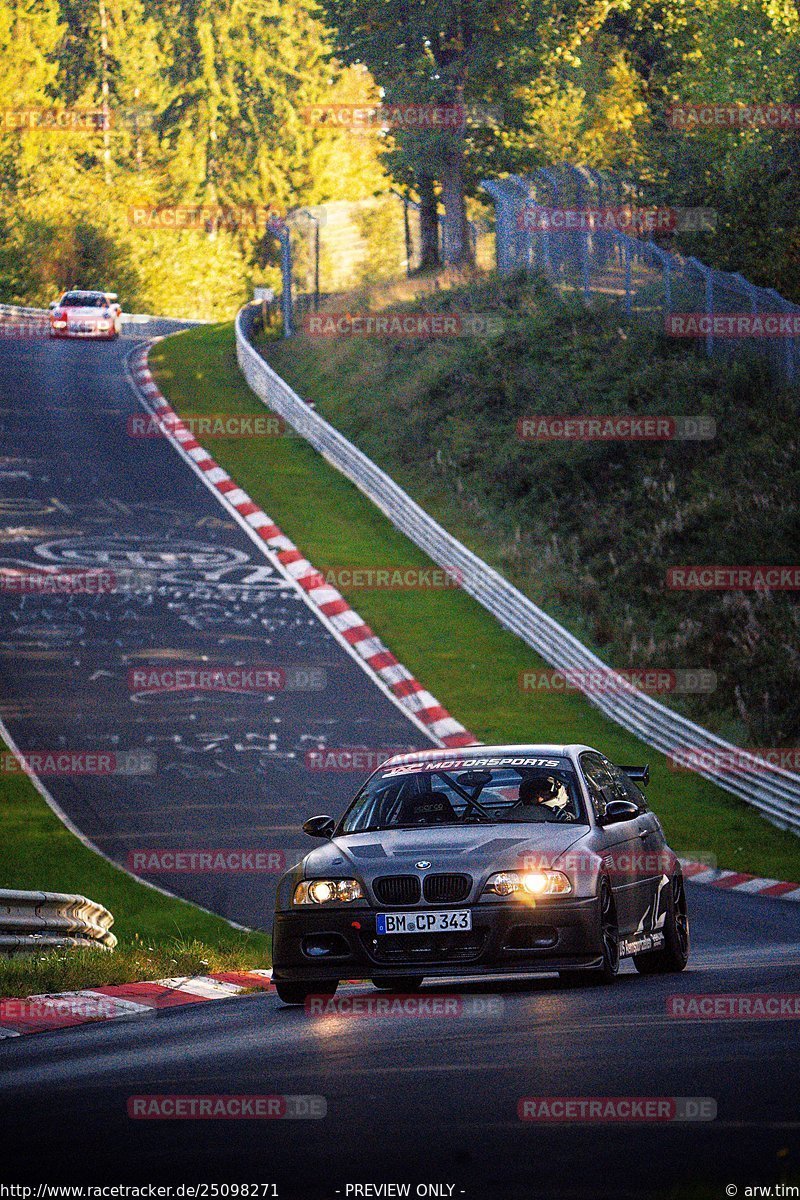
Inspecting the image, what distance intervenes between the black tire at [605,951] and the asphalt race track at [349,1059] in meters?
0.17

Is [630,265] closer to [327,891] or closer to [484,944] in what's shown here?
[327,891]

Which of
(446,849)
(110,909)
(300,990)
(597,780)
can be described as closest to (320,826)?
(300,990)

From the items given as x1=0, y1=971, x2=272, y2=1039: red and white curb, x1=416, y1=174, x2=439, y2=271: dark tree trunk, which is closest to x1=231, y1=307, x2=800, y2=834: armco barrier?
x1=0, y1=971, x2=272, y2=1039: red and white curb

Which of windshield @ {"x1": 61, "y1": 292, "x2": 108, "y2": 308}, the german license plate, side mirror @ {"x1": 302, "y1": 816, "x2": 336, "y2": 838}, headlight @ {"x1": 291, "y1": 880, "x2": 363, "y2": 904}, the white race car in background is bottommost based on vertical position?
the german license plate

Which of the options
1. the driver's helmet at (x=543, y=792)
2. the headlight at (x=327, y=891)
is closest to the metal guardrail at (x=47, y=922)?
the headlight at (x=327, y=891)

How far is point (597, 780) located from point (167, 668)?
14.0m

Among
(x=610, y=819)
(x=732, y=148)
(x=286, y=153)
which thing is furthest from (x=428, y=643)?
(x=286, y=153)

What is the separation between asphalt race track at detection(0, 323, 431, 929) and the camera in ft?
61.1

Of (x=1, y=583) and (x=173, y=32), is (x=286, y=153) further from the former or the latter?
(x=1, y=583)

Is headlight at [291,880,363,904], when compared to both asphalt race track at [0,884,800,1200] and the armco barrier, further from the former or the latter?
the armco barrier

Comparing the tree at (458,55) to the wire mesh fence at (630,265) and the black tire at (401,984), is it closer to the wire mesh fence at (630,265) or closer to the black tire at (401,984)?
the wire mesh fence at (630,265)

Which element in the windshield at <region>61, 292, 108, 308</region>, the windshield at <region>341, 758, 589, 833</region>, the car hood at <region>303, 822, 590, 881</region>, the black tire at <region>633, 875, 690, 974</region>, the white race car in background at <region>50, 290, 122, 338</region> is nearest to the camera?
the car hood at <region>303, 822, 590, 881</region>

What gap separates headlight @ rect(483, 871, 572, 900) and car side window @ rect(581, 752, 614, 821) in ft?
3.10

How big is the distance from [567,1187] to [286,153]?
111 meters
